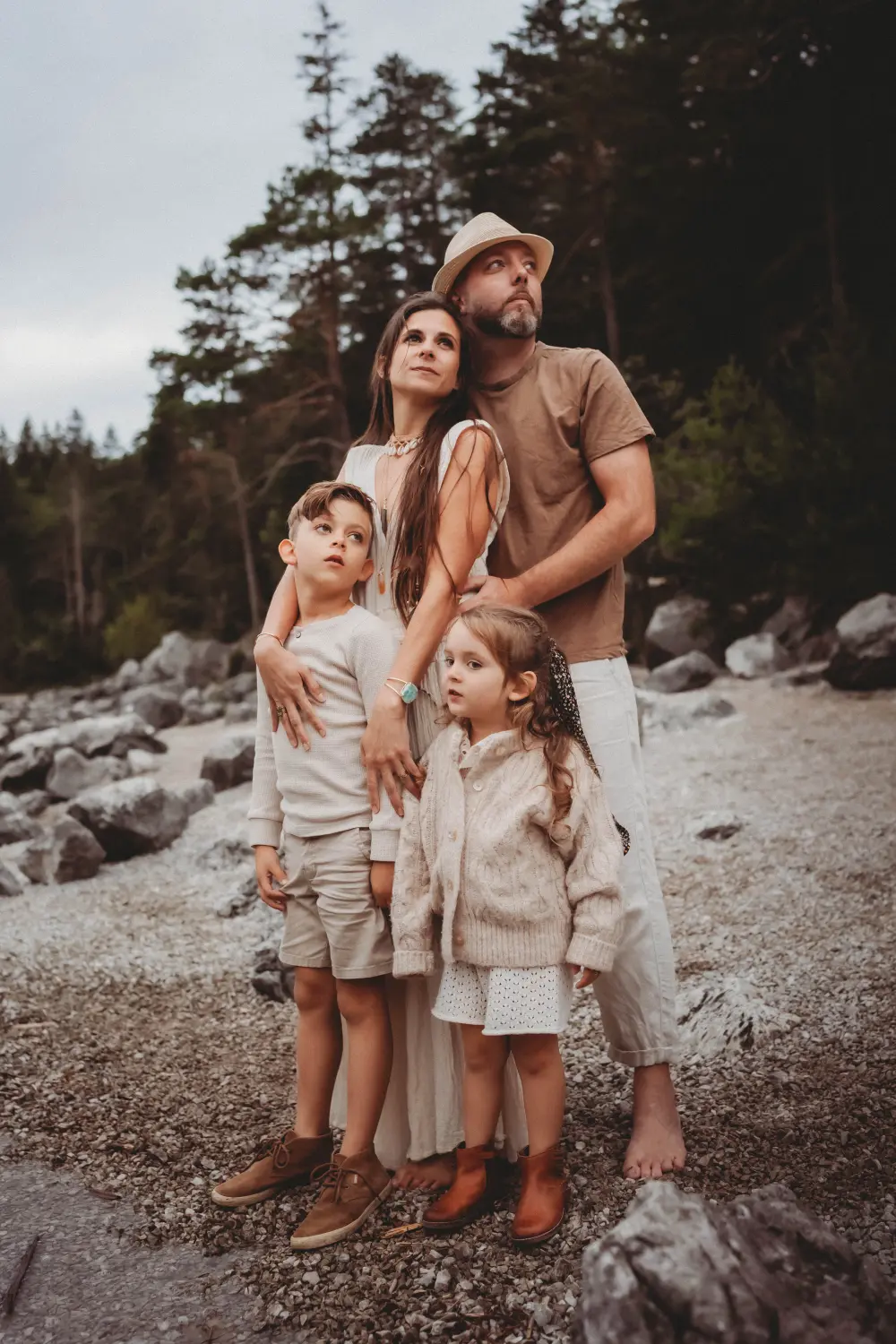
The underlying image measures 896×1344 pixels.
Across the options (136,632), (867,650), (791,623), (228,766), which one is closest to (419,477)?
(228,766)

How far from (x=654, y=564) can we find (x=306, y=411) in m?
10.1

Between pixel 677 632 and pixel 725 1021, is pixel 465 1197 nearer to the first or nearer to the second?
pixel 725 1021

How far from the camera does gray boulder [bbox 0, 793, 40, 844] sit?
7578mm

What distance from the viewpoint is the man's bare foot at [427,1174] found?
259cm

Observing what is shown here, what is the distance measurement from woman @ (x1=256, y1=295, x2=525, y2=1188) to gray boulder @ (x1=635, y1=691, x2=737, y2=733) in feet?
20.7

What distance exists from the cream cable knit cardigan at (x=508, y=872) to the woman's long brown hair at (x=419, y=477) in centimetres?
46

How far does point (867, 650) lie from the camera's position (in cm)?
910

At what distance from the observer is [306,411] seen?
2219 cm

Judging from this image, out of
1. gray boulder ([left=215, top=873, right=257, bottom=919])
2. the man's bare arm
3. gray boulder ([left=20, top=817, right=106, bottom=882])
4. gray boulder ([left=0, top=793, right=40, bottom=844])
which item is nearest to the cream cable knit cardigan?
the man's bare arm

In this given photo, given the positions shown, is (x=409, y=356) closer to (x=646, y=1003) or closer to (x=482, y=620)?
(x=482, y=620)

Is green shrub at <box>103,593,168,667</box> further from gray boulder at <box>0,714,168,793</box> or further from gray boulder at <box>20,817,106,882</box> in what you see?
gray boulder at <box>20,817,106,882</box>

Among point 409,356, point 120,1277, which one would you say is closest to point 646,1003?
point 120,1277

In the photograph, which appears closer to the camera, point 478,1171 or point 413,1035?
point 478,1171

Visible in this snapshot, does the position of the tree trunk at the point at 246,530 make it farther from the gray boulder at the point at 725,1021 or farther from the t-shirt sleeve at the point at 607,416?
the t-shirt sleeve at the point at 607,416
